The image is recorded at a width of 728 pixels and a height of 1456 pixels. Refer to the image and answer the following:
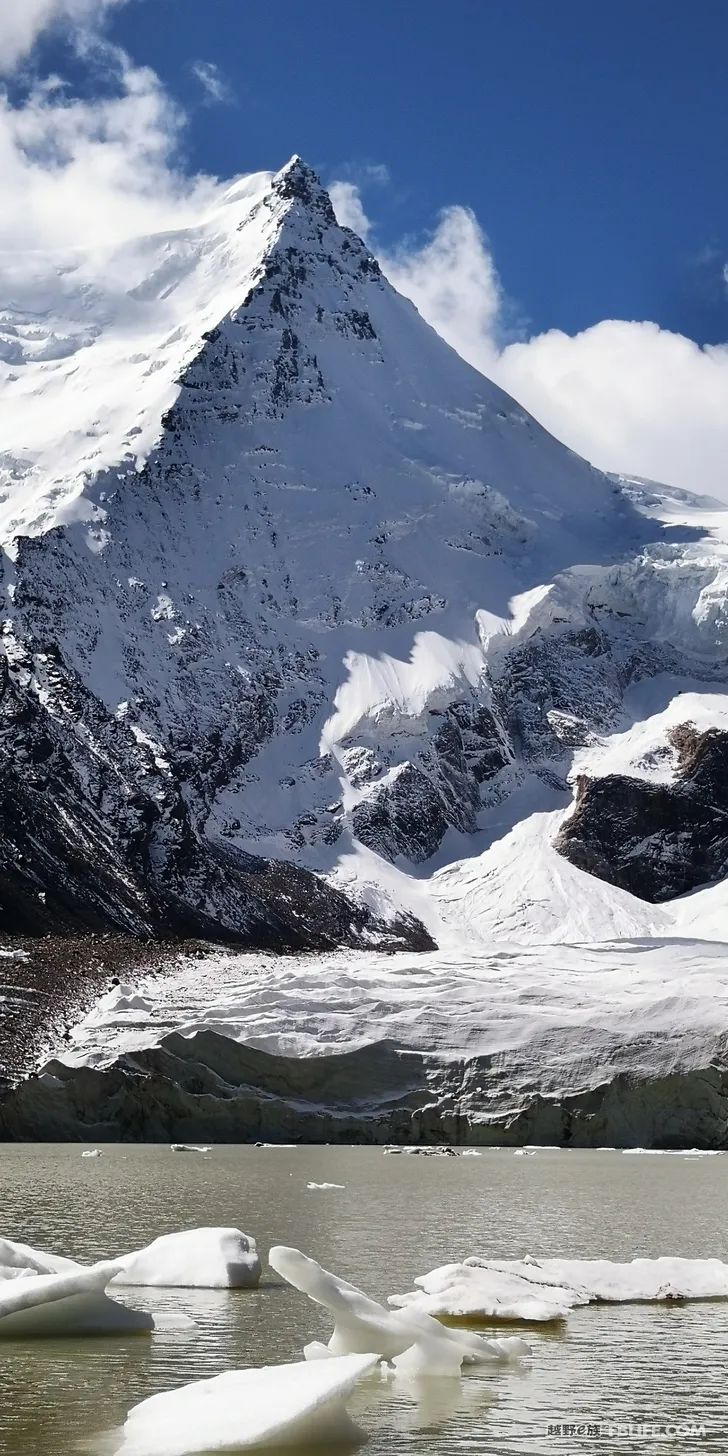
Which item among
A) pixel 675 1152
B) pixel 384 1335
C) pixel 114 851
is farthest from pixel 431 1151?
pixel 114 851

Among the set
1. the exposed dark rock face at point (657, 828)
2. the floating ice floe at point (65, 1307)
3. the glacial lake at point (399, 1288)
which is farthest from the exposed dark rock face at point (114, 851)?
the floating ice floe at point (65, 1307)

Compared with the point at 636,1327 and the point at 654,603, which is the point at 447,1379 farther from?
the point at 654,603

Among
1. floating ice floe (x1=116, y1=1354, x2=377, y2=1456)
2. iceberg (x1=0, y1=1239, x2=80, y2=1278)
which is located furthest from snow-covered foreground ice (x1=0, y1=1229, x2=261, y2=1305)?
floating ice floe (x1=116, y1=1354, x2=377, y2=1456)

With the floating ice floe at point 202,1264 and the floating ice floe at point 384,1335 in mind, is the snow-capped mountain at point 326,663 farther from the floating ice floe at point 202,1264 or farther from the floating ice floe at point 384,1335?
the floating ice floe at point 384,1335

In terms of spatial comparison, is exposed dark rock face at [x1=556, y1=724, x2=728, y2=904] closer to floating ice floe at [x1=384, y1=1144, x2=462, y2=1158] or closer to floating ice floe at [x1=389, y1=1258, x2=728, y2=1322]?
floating ice floe at [x1=384, y1=1144, x2=462, y2=1158]

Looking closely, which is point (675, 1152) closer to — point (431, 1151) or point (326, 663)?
point (431, 1151)

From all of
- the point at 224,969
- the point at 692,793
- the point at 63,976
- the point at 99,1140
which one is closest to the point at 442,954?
the point at 224,969
